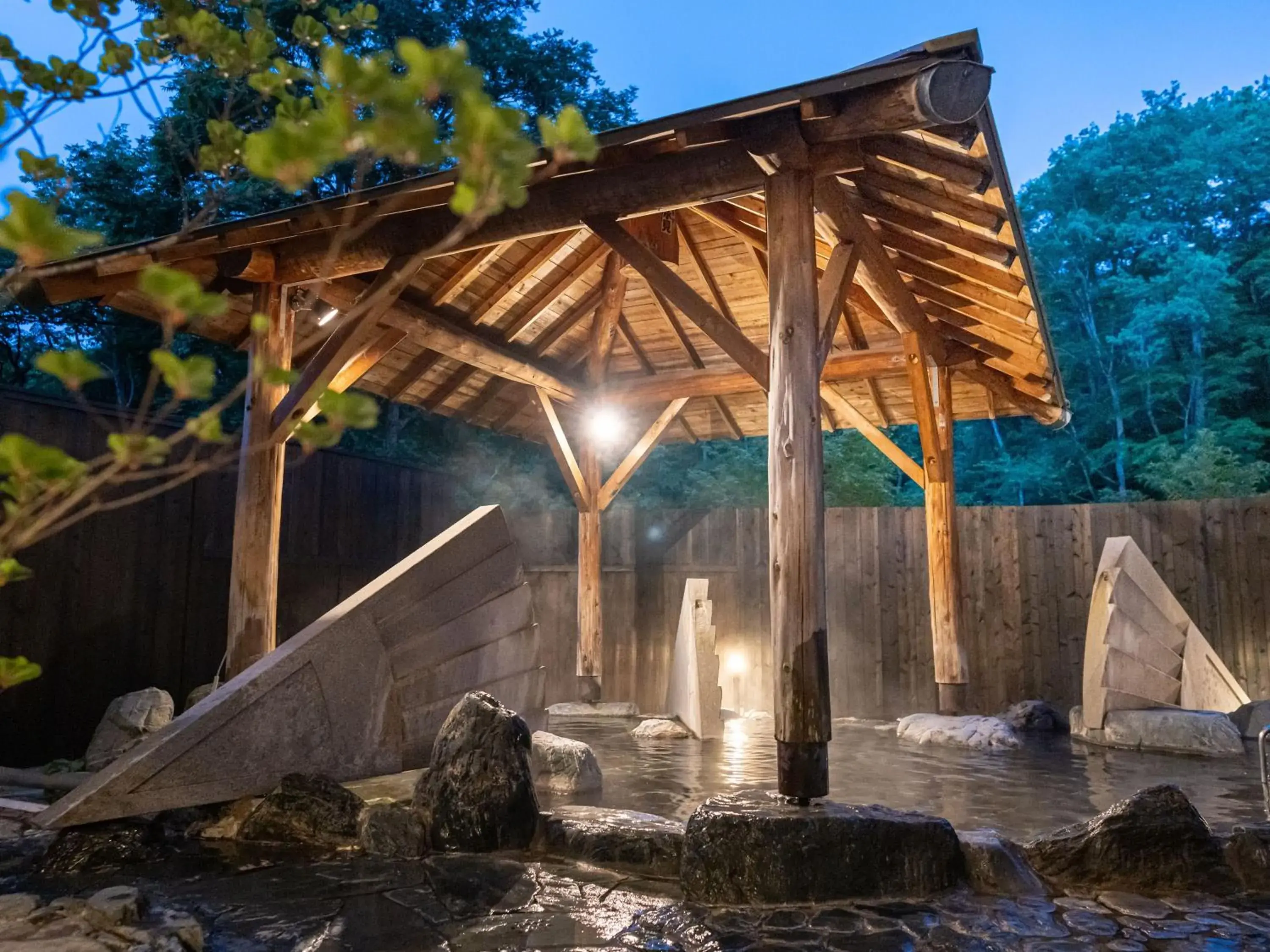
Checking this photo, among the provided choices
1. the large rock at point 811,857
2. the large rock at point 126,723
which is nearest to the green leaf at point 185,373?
the large rock at point 811,857

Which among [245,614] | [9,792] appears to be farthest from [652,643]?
[9,792]

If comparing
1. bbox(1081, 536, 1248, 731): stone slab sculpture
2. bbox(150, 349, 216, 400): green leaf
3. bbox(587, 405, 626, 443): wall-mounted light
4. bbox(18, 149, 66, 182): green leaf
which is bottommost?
bbox(1081, 536, 1248, 731): stone slab sculpture

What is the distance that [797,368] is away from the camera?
166 inches

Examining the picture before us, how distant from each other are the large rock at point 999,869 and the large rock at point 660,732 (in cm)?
418

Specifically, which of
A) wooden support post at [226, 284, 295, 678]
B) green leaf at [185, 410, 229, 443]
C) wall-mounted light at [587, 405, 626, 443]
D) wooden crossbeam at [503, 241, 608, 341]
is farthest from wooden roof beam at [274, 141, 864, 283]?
wall-mounted light at [587, 405, 626, 443]

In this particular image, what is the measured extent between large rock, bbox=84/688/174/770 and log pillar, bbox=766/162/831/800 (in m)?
4.53

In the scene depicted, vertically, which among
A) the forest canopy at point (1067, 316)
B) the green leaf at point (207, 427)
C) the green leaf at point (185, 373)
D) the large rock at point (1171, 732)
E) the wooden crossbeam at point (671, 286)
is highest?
the forest canopy at point (1067, 316)

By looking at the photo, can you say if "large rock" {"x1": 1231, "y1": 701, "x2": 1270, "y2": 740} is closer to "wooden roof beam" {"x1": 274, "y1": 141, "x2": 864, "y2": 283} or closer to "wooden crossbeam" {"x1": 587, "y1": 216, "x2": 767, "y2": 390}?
"wooden crossbeam" {"x1": 587, "y1": 216, "x2": 767, "y2": 390}

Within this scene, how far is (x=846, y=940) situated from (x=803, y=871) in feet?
1.69

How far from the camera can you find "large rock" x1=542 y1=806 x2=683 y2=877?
3680mm

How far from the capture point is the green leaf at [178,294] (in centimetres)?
96

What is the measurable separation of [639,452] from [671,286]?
4688mm

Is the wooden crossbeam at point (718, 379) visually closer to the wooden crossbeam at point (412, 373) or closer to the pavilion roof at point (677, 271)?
the pavilion roof at point (677, 271)

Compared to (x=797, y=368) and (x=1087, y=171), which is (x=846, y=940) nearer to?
(x=797, y=368)
